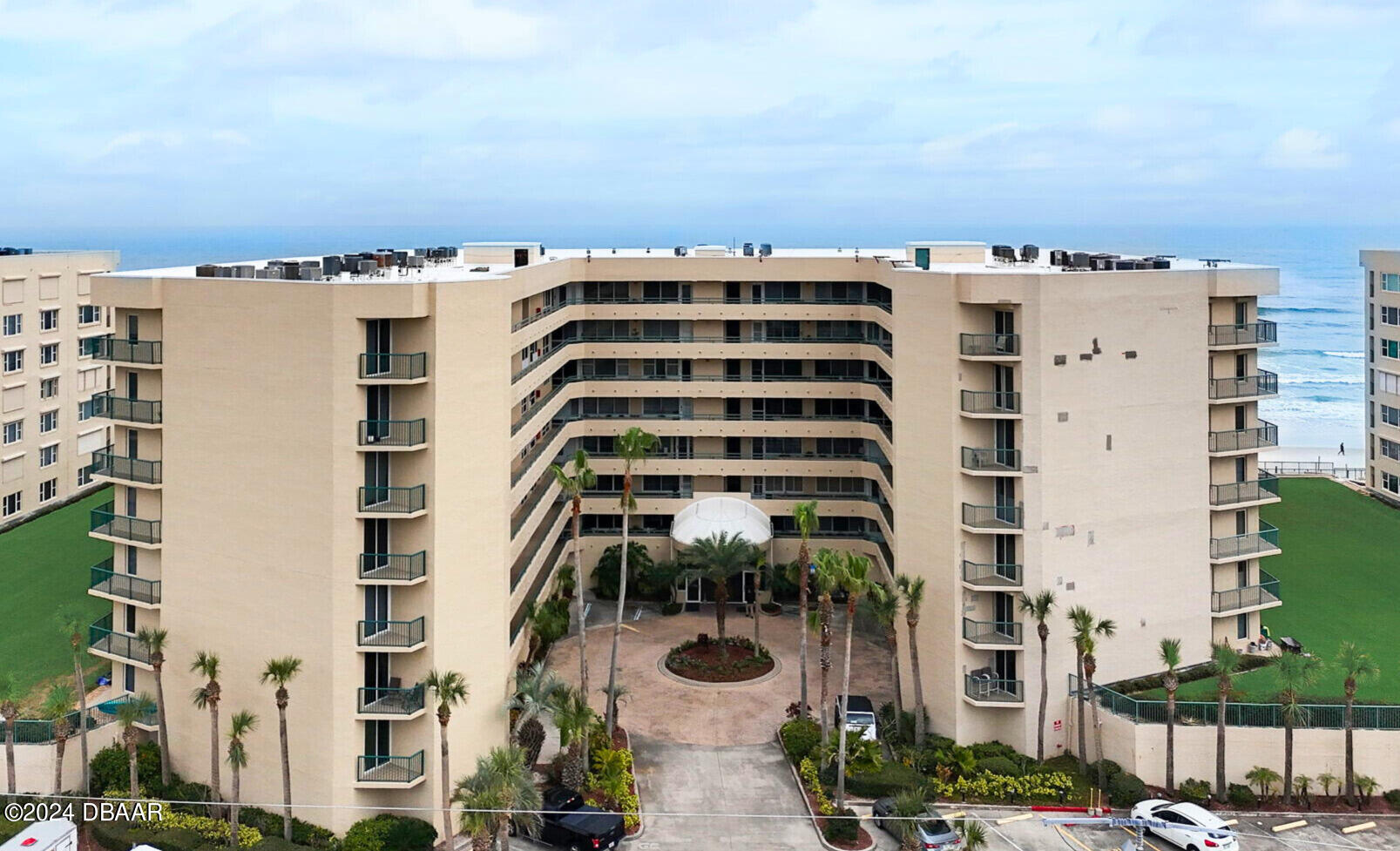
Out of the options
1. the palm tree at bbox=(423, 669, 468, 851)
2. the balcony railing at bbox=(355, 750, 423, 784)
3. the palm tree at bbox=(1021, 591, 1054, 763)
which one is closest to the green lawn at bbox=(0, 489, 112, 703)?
the balcony railing at bbox=(355, 750, 423, 784)

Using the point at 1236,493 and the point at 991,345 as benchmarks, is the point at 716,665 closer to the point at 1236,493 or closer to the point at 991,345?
the point at 991,345

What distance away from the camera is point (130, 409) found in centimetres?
3894

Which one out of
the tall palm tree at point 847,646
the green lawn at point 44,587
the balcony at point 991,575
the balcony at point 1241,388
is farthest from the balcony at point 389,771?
the balcony at point 1241,388

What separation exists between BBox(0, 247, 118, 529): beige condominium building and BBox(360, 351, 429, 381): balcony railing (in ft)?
137

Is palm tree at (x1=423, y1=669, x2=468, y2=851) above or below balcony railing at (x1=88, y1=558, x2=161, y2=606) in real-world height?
below

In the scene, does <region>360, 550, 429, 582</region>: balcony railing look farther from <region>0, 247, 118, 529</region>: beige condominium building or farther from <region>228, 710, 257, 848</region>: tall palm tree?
<region>0, 247, 118, 529</region>: beige condominium building

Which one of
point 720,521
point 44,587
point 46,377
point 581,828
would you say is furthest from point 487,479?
point 46,377

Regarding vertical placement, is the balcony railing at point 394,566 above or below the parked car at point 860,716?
above

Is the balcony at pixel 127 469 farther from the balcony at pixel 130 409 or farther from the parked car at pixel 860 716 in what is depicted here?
the parked car at pixel 860 716

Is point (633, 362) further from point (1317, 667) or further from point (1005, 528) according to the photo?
point (1317, 667)

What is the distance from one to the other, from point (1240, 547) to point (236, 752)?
37.4 meters

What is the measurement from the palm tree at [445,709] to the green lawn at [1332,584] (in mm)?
24776

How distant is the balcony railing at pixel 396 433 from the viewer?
36.6m

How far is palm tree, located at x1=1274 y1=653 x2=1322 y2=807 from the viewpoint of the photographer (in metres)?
38.2
